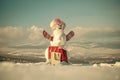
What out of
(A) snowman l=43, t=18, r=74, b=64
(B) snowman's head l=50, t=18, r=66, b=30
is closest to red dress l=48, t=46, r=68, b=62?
(A) snowman l=43, t=18, r=74, b=64

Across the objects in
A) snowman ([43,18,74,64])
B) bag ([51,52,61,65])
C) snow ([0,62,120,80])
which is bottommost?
snow ([0,62,120,80])

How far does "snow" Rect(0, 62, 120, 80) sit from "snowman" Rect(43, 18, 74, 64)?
0.08 meters

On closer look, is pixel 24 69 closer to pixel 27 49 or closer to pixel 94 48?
pixel 27 49

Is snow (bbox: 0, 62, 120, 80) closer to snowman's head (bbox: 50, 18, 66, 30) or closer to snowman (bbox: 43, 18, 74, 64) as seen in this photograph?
snowman (bbox: 43, 18, 74, 64)

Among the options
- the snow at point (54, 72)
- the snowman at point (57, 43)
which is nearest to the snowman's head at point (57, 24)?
the snowman at point (57, 43)

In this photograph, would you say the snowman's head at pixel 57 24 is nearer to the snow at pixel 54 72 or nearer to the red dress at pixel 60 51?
the red dress at pixel 60 51

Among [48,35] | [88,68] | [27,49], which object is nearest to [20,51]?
[27,49]

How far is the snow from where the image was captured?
2.95 metres

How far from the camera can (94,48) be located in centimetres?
308

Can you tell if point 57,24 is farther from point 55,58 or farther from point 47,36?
point 55,58

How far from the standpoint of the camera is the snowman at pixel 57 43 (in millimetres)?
2969

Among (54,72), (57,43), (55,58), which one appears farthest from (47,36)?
(54,72)

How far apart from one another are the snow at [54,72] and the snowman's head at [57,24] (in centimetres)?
41

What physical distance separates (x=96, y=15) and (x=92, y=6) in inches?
4.3
